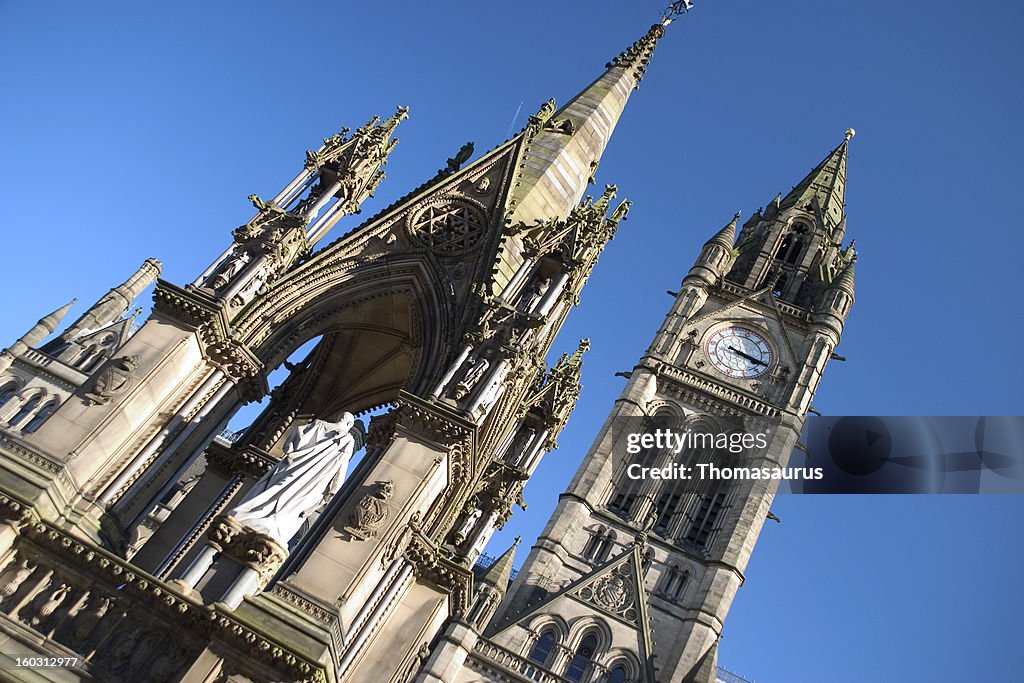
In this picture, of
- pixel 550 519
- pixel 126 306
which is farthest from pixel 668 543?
pixel 126 306

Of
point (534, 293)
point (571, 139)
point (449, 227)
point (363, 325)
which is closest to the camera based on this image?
point (534, 293)

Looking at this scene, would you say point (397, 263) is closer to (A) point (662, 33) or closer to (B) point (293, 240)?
(B) point (293, 240)

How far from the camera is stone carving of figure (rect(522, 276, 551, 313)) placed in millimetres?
15836

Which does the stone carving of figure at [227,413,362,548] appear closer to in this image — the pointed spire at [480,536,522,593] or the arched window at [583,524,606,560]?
the pointed spire at [480,536,522,593]

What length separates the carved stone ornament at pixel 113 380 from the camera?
13.1 metres

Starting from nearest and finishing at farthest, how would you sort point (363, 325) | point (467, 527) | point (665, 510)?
1. point (467, 527)
2. point (363, 325)
3. point (665, 510)

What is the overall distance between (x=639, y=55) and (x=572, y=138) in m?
5.35

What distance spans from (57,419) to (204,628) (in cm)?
365

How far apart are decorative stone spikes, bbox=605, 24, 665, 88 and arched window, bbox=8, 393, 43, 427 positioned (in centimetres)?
2823

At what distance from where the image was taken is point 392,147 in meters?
17.9

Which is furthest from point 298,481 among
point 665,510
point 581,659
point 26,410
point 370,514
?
point 665,510

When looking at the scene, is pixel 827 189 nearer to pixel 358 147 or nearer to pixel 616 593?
pixel 616 593

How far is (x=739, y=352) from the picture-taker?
53.8 m

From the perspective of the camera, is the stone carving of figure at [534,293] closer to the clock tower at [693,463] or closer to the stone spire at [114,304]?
the clock tower at [693,463]
